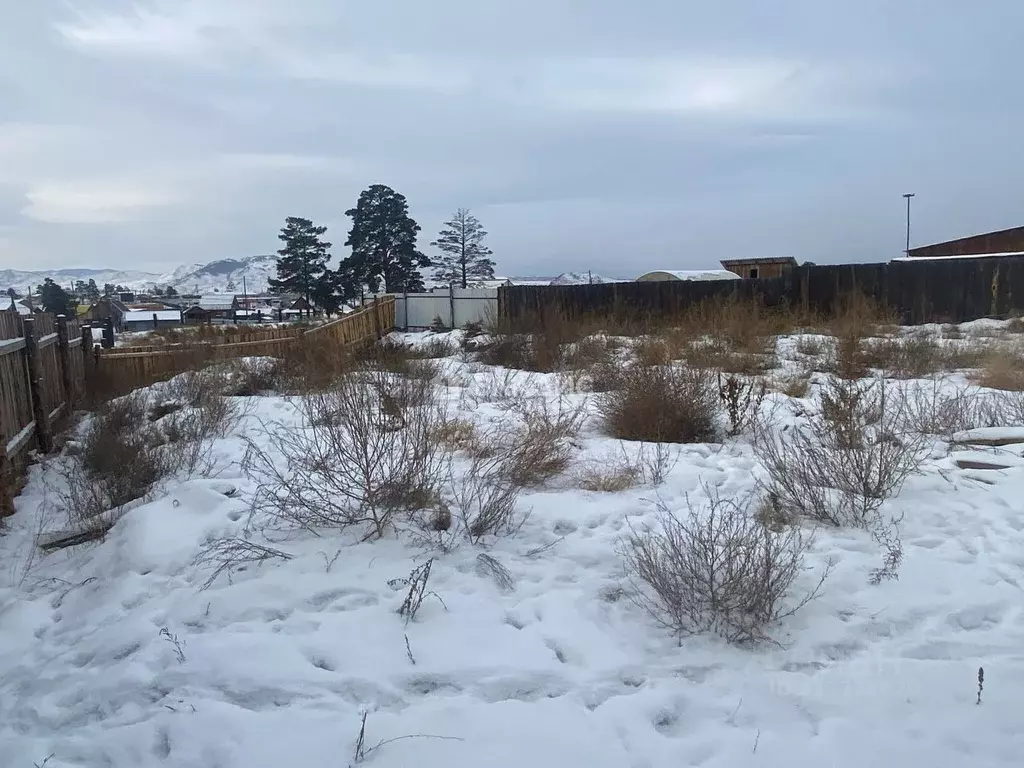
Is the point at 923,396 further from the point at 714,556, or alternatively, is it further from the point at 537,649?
the point at 537,649

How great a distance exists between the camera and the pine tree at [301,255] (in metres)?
43.1

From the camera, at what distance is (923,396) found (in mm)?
6965

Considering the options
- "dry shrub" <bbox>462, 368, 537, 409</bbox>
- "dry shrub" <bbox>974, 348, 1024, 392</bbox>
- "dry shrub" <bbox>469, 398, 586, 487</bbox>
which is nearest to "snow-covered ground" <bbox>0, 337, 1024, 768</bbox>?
"dry shrub" <bbox>469, 398, 586, 487</bbox>

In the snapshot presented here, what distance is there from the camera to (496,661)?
2.80 meters

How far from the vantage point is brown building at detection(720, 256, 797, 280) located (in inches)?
1395

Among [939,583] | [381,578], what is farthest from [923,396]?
[381,578]

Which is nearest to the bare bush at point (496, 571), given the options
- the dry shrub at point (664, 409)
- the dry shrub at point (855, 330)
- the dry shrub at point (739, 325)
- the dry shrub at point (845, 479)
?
the dry shrub at point (845, 479)

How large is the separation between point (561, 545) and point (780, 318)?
1278 centimetres

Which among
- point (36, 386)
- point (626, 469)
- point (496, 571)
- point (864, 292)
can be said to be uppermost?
point (864, 292)

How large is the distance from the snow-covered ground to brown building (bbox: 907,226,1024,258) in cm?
2967

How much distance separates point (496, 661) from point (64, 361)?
7.23 meters

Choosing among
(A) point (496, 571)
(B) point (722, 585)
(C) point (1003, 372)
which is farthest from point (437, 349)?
A: (B) point (722, 585)

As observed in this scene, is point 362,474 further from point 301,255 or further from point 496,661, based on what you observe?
point 301,255

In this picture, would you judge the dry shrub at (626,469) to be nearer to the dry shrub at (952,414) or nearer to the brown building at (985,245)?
the dry shrub at (952,414)
